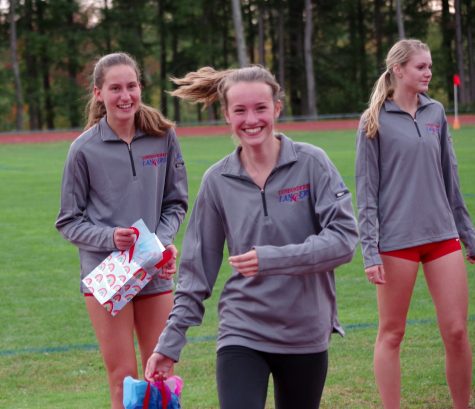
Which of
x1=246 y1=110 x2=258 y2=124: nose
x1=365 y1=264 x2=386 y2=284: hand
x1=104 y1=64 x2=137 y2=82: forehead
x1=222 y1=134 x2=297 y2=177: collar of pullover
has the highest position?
x1=104 y1=64 x2=137 y2=82: forehead

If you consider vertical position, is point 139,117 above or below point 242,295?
above

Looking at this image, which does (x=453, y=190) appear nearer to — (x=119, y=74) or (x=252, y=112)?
(x=119, y=74)

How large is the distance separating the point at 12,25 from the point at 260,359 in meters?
52.6

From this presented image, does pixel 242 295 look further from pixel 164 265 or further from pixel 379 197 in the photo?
pixel 379 197

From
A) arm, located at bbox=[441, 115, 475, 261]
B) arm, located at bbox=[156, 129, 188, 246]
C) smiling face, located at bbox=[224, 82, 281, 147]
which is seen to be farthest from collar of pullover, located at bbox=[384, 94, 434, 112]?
smiling face, located at bbox=[224, 82, 281, 147]

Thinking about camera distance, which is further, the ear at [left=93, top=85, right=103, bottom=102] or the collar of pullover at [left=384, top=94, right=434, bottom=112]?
the collar of pullover at [left=384, top=94, right=434, bottom=112]

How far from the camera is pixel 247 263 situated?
357 cm

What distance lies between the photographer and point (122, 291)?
4.93 meters

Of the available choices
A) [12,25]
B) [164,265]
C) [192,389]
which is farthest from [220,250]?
[12,25]

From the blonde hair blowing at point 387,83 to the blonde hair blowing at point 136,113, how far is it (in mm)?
1005

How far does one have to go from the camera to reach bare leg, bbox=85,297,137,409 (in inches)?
199

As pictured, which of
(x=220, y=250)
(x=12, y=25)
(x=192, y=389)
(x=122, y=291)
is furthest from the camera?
(x=12, y=25)

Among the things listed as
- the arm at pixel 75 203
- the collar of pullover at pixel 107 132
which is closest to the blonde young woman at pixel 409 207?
the collar of pullover at pixel 107 132

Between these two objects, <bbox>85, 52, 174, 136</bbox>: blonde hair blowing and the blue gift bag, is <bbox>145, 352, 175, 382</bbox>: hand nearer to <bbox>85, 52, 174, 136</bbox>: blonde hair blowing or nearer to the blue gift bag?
the blue gift bag
